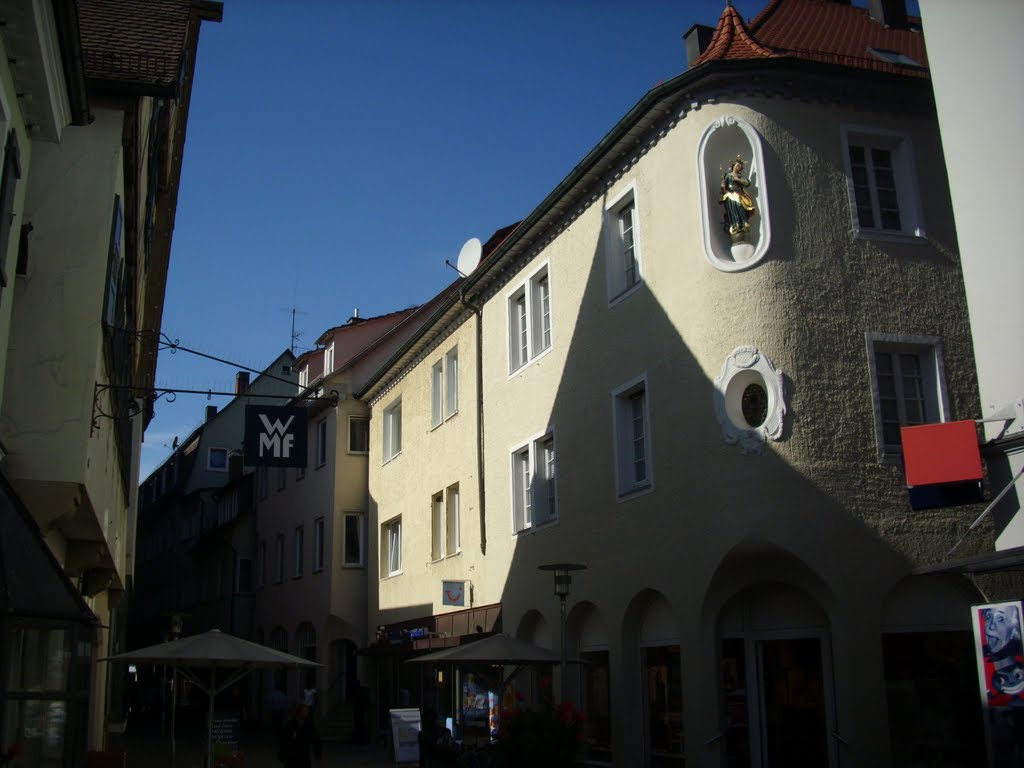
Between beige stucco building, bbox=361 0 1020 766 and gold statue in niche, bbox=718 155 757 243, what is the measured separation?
70 mm

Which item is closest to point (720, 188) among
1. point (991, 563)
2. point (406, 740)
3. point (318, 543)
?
point (991, 563)

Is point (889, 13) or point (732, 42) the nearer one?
point (732, 42)

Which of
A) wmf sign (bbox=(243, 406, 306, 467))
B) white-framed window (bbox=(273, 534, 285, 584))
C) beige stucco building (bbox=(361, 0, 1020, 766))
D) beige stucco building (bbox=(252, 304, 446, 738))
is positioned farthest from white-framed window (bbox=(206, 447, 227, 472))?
beige stucco building (bbox=(361, 0, 1020, 766))

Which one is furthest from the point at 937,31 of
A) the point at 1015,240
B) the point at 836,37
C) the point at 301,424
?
the point at 301,424

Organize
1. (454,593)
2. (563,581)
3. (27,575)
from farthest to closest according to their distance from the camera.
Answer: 1. (454,593)
2. (563,581)
3. (27,575)

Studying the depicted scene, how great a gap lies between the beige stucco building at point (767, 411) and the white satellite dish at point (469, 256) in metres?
7.91

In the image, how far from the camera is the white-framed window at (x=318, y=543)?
116 ft

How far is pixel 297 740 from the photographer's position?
620 inches

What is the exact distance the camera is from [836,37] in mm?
18984

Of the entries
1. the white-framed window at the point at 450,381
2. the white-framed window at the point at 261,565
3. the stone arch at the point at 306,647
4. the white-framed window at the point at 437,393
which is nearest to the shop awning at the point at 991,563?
the white-framed window at the point at 450,381

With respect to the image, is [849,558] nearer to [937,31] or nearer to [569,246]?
[937,31]

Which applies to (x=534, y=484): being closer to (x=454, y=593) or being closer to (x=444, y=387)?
(x=454, y=593)

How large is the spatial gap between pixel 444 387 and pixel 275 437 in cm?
573

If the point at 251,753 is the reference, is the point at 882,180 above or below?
above
